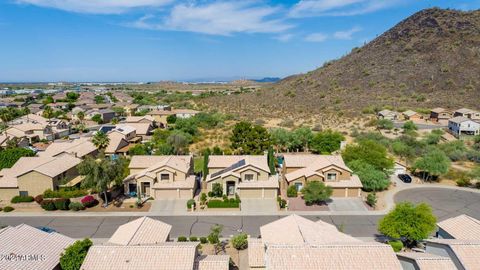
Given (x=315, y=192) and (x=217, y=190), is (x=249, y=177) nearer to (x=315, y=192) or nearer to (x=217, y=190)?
(x=217, y=190)

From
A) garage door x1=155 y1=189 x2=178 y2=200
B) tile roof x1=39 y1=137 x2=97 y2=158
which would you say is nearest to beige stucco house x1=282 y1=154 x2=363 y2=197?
garage door x1=155 y1=189 x2=178 y2=200

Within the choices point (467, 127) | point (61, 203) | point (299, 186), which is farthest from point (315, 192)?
point (467, 127)

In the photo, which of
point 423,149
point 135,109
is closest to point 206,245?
point 423,149

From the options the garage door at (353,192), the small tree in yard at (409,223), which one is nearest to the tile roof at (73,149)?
the garage door at (353,192)

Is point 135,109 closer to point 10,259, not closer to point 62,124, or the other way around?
point 62,124

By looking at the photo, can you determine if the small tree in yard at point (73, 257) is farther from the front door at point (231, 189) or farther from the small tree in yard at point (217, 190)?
the front door at point (231, 189)

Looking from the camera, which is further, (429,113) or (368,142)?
(429,113)
